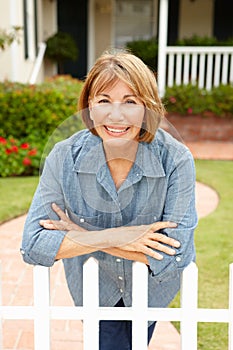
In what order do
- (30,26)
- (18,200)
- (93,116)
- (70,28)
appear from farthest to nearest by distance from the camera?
(70,28), (30,26), (18,200), (93,116)

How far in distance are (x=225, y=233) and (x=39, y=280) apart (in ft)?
10.2

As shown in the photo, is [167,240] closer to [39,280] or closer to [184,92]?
[39,280]

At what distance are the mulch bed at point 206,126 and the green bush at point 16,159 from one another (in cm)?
310

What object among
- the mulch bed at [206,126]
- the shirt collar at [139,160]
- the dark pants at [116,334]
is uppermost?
the shirt collar at [139,160]

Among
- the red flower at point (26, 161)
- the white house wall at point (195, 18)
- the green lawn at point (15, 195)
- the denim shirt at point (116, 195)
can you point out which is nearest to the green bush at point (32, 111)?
the red flower at point (26, 161)

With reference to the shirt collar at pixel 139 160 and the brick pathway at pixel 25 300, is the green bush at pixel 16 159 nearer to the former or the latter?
the brick pathway at pixel 25 300

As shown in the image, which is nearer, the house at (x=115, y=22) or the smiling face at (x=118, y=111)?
the smiling face at (x=118, y=111)

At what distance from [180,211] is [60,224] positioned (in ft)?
1.38

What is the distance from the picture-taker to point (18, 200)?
5422 millimetres

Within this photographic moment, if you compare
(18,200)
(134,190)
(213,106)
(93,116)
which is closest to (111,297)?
(134,190)

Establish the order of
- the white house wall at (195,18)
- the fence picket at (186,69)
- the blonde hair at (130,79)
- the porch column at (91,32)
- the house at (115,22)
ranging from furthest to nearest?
the porch column at (91,32), the white house wall at (195,18), the house at (115,22), the fence picket at (186,69), the blonde hair at (130,79)

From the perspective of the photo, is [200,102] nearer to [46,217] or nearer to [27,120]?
[27,120]

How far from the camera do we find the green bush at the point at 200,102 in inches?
343

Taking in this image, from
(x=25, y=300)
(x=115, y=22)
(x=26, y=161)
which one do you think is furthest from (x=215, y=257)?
(x=115, y=22)
